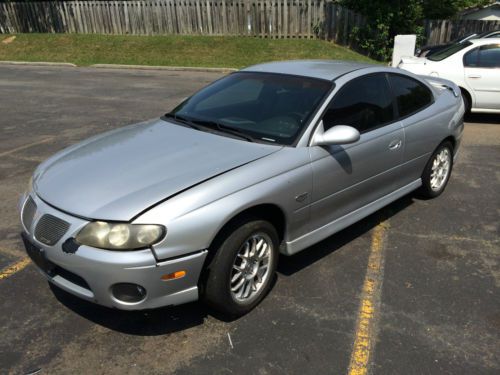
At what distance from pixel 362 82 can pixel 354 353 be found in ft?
7.70

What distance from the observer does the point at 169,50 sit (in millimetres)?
18562

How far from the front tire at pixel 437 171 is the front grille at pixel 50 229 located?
12.1ft

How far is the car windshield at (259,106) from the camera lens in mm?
3623

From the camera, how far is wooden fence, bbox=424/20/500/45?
1862 centimetres

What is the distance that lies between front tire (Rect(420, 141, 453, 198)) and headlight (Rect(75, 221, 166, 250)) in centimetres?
334

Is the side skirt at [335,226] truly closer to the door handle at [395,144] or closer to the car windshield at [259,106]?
the door handle at [395,144]

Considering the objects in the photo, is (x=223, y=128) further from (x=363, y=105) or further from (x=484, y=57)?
(x=484, y=57)

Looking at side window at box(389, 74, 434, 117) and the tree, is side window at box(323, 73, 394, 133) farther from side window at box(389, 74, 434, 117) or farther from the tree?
the tree

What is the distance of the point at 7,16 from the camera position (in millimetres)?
23734

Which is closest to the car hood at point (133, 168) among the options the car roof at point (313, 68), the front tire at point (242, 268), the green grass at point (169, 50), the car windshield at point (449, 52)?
the front tire at point (242, 268)

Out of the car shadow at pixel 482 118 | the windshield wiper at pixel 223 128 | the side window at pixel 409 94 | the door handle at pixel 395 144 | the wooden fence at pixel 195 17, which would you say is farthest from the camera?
the wooden fence at pixel 195 17

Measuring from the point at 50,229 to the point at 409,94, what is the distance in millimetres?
3561

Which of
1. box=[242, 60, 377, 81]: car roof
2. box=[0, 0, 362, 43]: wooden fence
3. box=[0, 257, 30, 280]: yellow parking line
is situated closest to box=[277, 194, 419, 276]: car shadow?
box=[242, 60, 377, 81]: car roof

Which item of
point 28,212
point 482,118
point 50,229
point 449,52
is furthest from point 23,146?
point 482,118
